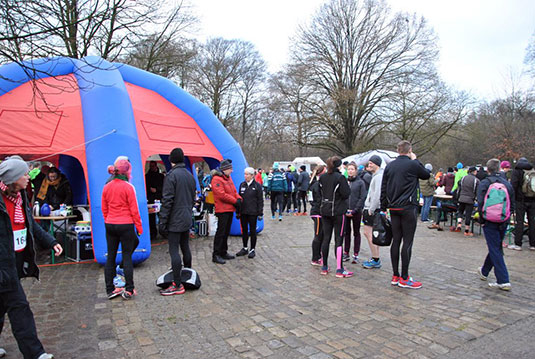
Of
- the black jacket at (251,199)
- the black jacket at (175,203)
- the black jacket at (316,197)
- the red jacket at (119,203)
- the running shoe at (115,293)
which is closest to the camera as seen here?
the red jacket at (119,203)

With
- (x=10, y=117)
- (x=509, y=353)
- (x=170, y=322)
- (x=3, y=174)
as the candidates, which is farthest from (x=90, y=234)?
(x=509, y=353)

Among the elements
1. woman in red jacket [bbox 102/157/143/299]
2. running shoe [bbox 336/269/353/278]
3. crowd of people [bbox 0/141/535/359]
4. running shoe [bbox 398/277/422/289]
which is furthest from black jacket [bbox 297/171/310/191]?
woman in red jacket [bbox 102/157/143/299]

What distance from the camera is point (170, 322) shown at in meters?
4.20

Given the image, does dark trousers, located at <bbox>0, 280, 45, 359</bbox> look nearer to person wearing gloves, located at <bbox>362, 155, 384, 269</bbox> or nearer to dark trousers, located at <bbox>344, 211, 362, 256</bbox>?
person wearing gloves, located at <bbox>362, 155, 384, 269</bbox>

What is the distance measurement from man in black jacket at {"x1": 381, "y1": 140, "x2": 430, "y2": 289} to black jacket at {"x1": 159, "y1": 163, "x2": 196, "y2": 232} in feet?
9.81

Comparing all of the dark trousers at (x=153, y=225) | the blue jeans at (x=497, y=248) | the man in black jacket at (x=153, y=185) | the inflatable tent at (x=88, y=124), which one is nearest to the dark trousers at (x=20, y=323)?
the inflatable tent at (x=88, y=124)

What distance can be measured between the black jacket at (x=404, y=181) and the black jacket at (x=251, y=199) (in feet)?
9.11

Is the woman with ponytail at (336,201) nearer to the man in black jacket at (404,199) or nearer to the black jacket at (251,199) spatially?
the man in black jacket at (404,199)

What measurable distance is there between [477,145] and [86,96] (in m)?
29.4

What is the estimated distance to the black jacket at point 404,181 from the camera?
527 cm

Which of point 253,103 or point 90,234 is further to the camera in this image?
point 253,103

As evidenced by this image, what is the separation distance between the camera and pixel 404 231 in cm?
537

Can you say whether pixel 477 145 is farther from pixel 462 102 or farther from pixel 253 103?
pixel 253 103

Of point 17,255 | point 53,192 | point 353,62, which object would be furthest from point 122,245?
point 353,62
